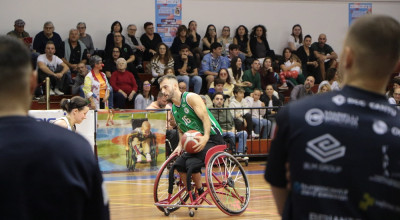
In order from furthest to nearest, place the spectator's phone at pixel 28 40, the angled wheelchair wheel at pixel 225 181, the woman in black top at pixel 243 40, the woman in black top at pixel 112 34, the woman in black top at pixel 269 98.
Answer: the woman in black top at pixel 243 40
the woman in black top at pixel 112 34
the spectator's phone at pixel 28 40
the woman in black top at pixel 269 98
the angled wheelchair wheel at pixel 225 181

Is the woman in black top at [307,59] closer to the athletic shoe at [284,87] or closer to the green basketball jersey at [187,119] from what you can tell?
the athletic shoe at [284,87]

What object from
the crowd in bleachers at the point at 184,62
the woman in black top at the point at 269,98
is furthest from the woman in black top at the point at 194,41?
the woman in black top at the point at 269,98

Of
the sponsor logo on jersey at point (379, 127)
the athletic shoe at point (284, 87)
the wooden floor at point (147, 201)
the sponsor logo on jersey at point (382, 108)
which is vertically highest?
the sponsor logo on jersey at point (382, 108)

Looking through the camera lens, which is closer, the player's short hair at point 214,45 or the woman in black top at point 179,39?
the player's short hair at point 214,45

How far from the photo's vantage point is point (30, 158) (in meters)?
1.96

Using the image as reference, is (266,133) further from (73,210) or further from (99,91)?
Result: (73,210)

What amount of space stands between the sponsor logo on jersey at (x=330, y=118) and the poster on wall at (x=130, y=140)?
8879mm

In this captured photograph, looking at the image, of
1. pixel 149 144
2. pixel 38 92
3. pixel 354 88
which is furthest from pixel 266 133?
pixel 354 88

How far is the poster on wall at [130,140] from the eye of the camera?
10820 millimetres

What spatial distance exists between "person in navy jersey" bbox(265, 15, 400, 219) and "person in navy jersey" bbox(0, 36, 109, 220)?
28.4 inches

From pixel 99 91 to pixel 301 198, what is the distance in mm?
10600

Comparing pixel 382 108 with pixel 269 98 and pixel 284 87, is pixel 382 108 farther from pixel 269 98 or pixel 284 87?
pixel 284 87

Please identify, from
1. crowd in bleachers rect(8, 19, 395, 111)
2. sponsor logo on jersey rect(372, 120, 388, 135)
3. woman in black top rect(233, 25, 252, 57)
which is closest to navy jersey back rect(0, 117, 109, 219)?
sponsor logo on jersey rect(372, 120, 388, 135)

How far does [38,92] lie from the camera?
42.2ft
